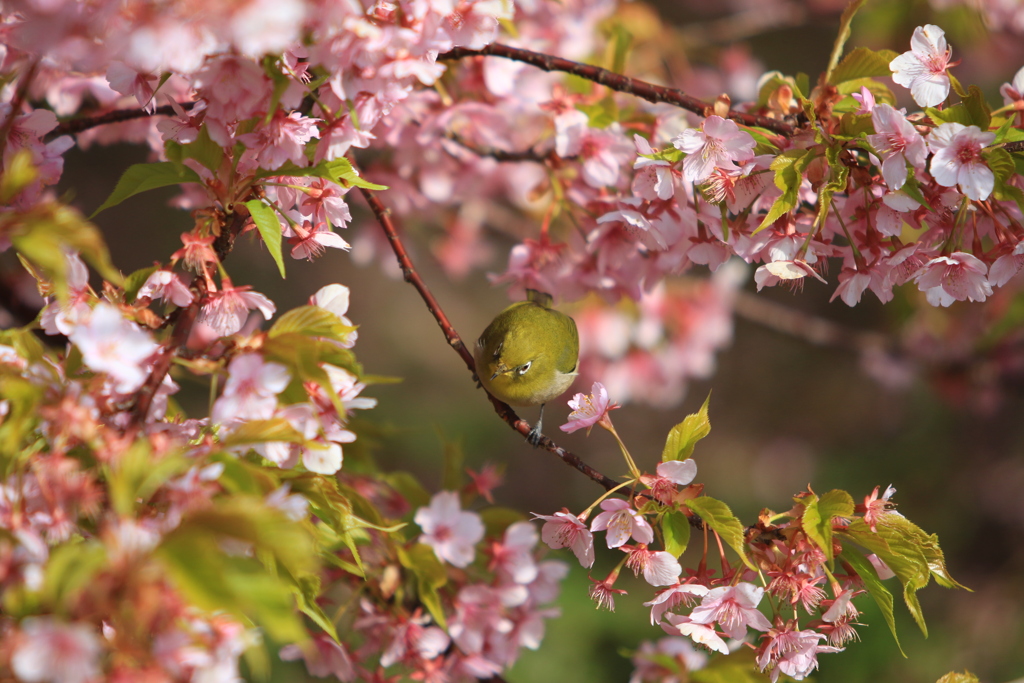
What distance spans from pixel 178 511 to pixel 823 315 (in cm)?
465

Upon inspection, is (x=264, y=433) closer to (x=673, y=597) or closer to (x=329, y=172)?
(x=329, y=172)

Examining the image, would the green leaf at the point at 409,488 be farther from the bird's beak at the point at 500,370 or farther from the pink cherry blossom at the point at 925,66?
the pink cherry blossom at the point at 925,66

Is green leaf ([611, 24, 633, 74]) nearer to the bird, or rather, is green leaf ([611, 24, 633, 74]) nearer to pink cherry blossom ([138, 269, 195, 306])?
the bird

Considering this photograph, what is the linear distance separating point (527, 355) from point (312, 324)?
2.88ft

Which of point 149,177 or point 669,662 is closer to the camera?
point 149,177

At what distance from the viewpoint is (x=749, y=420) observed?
494 centimetres

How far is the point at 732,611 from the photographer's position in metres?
1.01

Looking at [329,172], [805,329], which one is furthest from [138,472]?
[805,329]

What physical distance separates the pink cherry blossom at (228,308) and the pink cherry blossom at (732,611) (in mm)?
750

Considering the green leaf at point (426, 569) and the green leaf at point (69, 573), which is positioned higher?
the green leaf at point (69, 573)

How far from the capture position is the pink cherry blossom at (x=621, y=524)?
1.02 m

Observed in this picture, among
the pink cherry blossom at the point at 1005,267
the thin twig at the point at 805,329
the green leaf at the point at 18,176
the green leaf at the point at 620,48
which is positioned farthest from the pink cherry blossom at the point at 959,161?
the thin twig at the point at 805,329

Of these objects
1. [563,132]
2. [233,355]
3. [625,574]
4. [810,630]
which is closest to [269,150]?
[233,355]

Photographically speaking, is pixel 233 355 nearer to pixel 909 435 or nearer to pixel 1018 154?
pixel 1018 154
